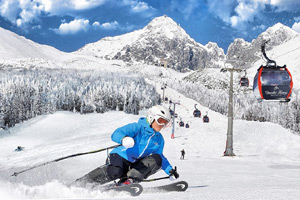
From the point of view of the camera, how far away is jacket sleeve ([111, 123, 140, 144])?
165 inches

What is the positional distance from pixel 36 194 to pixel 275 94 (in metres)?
10.5

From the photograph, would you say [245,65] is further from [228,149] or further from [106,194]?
[106,194]

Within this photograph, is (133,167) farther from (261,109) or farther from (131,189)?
(261,109)

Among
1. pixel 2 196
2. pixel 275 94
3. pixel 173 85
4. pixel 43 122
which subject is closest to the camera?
pixel 2 196

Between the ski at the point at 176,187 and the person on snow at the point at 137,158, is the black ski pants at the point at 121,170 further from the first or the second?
the ski at the point at 176,187

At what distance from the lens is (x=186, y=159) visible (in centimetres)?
1834

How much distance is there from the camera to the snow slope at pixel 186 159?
4.06 metres

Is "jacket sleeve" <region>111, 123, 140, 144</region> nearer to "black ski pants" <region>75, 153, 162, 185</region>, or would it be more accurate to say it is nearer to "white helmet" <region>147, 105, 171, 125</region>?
"white helmet" <region>147, 105, 171, 125</region>

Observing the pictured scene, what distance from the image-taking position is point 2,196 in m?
3.77

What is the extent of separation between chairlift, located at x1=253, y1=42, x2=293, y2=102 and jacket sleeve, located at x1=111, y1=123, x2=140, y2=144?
889 cm

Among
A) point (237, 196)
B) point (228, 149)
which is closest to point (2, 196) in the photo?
point (237, 196)

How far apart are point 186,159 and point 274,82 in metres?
8.55

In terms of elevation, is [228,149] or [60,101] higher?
[60,101]

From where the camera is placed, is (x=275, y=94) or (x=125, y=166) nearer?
(x=125, y=166)
